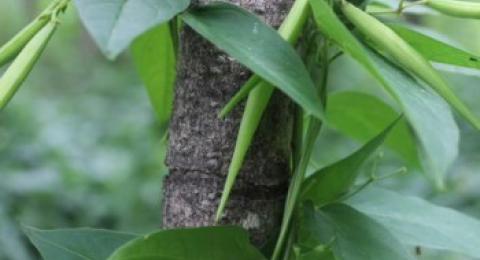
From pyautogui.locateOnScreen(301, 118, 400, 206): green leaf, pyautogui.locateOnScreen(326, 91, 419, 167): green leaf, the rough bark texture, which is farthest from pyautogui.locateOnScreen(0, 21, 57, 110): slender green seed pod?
pyautogui.locateOnScreen(326, 91, 419, 167): green leaf

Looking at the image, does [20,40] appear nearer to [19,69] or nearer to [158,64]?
[19,69]

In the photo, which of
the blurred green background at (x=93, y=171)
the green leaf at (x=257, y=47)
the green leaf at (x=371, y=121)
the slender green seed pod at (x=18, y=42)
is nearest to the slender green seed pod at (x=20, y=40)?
the slender green seed pod at (x=18, y=42)

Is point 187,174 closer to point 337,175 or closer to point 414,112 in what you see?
point 337,175

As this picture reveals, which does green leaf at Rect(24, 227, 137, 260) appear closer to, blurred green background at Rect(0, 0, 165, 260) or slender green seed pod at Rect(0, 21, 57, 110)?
slender green seed pod at Rect(0, 21, 57, 110)

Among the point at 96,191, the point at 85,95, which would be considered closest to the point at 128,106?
the point at 85,95

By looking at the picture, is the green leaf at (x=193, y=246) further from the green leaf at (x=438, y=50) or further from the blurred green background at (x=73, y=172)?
the blurred green background at (x=73, y=172)

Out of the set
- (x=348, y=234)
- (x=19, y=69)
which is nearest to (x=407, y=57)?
(x=348, y=234)
